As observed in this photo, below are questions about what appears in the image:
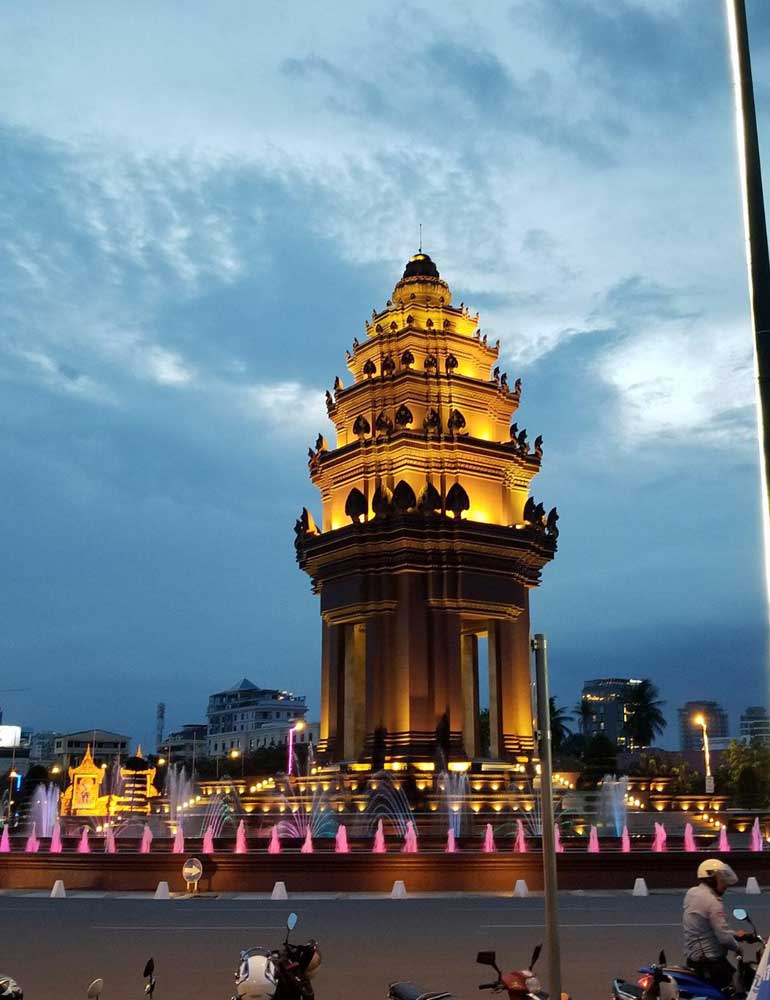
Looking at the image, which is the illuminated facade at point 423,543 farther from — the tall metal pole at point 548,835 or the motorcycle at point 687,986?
the tall metal pole at point 548,835

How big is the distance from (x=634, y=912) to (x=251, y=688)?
154 metres

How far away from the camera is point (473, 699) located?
46.0 m

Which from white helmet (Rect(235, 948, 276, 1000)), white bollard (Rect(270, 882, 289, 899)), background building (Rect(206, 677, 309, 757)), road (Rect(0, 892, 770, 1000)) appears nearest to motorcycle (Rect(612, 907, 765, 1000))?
white helmet (Rect(235, 948, 276, 1000))

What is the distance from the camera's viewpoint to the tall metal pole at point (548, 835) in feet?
24.9

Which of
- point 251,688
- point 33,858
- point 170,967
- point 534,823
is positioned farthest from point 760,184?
point 251,688

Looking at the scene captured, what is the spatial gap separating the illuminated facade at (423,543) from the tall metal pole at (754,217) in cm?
3287

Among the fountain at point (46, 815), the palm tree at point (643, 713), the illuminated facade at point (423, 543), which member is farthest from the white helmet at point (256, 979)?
the palm tree at point (643, 713)

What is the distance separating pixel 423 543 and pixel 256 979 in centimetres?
3407

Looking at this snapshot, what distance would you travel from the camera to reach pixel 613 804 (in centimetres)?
3909

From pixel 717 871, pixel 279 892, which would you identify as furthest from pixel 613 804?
pixel 717 871

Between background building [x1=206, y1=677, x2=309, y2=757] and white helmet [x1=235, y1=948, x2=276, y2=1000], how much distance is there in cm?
13023

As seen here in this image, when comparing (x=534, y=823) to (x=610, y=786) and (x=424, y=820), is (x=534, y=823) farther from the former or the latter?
(x=610, y=786)

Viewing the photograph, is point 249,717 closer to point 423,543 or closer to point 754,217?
point 423,543

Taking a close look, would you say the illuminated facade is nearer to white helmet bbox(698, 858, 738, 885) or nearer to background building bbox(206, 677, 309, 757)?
white helmet bbox(698, 858, 738, 885)
